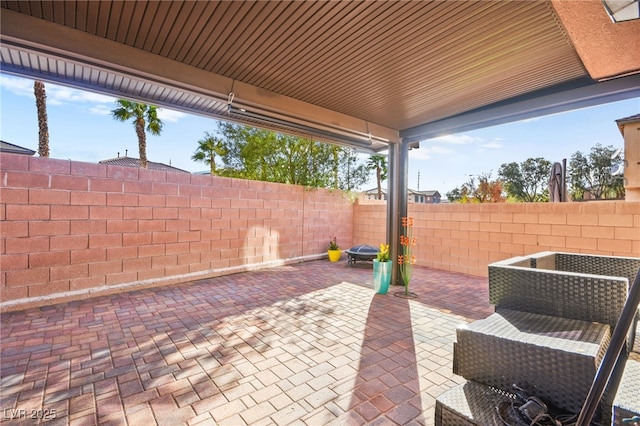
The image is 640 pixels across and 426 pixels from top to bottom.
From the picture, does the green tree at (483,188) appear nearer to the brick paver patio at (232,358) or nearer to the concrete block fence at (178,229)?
the concrete block fence at (178,229)

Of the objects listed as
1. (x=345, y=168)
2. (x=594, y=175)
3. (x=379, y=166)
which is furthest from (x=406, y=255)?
(x=594, y=175)

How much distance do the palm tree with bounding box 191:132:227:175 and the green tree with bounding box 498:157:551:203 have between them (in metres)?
18.1

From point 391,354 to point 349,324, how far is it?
0.79 meters

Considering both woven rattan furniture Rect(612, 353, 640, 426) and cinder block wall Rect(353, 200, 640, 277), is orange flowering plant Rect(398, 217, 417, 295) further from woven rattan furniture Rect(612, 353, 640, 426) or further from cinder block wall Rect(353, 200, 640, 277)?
woven rattan furniture Rect(612, 353, 640, 426)

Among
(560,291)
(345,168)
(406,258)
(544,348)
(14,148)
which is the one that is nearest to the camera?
(544,348)

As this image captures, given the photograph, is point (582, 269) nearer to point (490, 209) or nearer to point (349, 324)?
point (349, 324)

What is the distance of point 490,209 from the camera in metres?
5.80

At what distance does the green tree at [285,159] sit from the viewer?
937 centimetres

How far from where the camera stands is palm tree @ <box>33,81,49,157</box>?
8.77 m

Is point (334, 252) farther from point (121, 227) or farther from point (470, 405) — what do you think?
point (470, 405)

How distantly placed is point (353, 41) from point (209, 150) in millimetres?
11221

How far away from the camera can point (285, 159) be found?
383 inches

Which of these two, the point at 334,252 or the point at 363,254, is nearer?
the point at 363,254

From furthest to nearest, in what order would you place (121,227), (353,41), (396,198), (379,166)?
(379,166) → (396,198) → (121,227) → (353,41)
